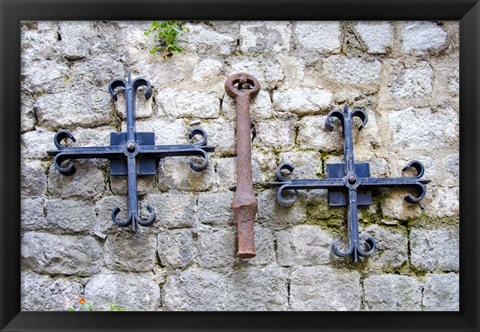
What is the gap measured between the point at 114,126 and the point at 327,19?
1.09 metres

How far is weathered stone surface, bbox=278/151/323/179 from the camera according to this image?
2754 mm

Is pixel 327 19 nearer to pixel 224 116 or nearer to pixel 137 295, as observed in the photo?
pixel 224 116

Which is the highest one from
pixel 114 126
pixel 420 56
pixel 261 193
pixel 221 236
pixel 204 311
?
pixel 420 56

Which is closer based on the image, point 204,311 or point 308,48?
point 204,311

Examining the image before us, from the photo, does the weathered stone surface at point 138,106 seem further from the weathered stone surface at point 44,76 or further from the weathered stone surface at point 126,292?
the weathered stone surface at point 126,292

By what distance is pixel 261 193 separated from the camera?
273 cm

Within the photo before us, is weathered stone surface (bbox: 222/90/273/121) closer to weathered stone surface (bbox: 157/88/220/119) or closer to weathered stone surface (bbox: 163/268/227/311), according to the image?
weathered stone surface (bbox: 157/88/220/119)

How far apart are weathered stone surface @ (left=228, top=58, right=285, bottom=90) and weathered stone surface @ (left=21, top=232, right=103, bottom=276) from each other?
3.41 ft

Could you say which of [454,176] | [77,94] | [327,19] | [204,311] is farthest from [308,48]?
[204,311]

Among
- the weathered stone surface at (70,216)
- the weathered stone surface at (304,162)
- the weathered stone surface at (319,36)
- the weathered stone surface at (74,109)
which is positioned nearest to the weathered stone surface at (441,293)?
the weathered stone surface at (304,162)

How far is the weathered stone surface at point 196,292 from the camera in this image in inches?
105

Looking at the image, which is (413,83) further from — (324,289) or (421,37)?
(324,289)

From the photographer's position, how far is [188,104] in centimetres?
279

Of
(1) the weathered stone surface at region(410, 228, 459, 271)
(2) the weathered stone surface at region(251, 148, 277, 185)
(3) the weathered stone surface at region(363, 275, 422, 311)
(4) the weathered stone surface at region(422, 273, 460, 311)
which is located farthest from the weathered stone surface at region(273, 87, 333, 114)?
(4) the weathered stone surface at region(422, 273, 460, 311)
